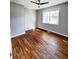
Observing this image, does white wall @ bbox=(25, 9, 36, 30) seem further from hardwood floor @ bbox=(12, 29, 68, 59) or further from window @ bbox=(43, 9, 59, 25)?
hardwood floor @ bbox=(12, 29, 68, 59)

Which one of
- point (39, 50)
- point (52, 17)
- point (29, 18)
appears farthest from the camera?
point (29, 18)

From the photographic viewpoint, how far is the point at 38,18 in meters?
11.9

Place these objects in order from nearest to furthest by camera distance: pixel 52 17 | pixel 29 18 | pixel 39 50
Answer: pixel 39 50, pixel 52 17, pixel 29 18

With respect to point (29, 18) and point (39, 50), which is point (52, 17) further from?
point (39, 50)

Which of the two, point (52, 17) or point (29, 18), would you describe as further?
point (29, 18)

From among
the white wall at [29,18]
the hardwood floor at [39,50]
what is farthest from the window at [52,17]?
the hardwood floor at [39,50]

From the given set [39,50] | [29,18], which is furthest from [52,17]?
[39,50]

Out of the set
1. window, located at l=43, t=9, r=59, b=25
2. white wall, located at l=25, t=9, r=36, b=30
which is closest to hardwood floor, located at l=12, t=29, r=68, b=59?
window, located at l=43, t=9, r=59, b=25

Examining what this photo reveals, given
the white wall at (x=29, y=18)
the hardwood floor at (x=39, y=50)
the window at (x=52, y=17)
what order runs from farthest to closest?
the white wall at (x=29, y=18) → the window at (x=52, y=17) → the hardwood floor at (x=39, y=50)

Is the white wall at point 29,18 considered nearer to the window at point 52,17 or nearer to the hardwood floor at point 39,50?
the window at point 52,17

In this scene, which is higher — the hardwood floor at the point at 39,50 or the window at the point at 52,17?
the window at the point at 52,17

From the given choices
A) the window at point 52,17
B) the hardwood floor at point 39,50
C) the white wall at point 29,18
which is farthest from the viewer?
the white wall at point 29,18
